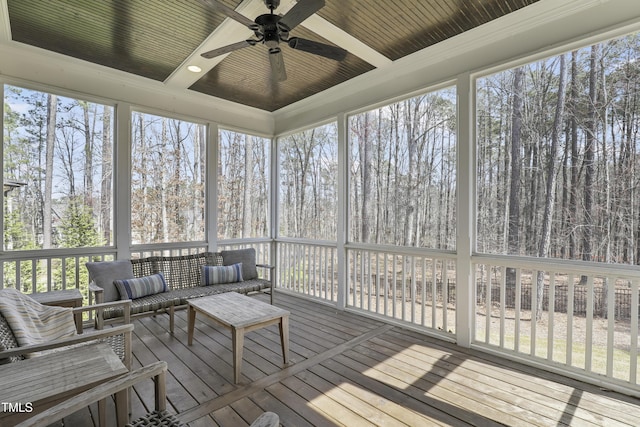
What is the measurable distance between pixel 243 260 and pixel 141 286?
138 centimetres

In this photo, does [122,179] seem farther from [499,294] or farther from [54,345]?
[499,294]

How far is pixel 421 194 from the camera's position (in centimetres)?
Answer: 361

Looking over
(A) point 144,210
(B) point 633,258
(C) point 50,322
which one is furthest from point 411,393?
(A) point 144,210

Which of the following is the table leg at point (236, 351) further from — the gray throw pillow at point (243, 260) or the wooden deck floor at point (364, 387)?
the gray throw pillow at point (243, 260)

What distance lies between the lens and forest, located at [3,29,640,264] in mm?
2473

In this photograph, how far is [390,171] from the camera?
3.93 meters

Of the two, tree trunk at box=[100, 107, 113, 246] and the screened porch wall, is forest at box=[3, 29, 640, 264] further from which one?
the screened porch wall

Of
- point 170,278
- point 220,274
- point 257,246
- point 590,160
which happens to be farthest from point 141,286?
point 590,160

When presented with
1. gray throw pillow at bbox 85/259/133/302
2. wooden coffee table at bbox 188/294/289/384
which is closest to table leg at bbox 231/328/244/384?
wooden coffee table at bbox 188/294/289/384

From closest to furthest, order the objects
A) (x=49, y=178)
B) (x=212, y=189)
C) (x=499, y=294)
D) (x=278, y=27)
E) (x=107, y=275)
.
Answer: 1. (x=278, y=27)
2. (x=499, y=294)
3. (x=107, y=275)
4. (x=49, y=178)
5. (x=212, y=189)

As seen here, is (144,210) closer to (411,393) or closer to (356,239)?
(356,239)

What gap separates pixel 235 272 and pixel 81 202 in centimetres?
203

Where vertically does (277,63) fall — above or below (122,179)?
above

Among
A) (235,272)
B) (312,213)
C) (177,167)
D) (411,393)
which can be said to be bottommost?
(411,393)
